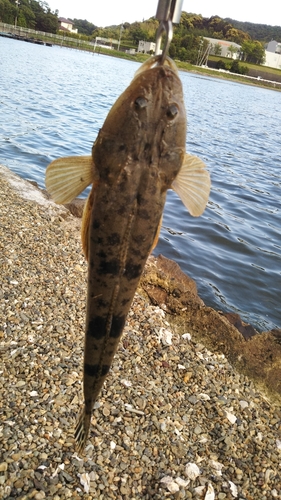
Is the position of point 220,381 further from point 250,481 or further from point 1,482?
point 1,482

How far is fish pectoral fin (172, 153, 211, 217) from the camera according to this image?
2738mm

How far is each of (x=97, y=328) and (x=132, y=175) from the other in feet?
3.26

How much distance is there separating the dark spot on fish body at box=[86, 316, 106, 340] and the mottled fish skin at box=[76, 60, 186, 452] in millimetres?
138

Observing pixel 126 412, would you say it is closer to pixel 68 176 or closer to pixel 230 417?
pixel 230 417

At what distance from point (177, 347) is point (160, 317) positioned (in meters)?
0.77

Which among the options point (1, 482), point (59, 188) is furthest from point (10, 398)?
point (59, 188)

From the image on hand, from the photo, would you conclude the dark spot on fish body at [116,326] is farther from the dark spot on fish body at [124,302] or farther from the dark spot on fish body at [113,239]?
the dark spot on fish body at [113,239]

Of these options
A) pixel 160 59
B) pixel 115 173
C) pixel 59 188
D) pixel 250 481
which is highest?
pixel 160 59

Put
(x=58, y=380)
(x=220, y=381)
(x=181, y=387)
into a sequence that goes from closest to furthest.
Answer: (x=58, y=380)
(x=181, y=387)
(x=220, y=381)

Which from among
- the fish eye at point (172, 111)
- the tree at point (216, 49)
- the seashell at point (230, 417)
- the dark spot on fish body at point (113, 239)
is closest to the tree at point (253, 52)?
the tree at point (216, 49)

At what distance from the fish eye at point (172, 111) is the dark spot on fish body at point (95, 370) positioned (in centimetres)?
167

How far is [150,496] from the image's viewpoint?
442 cm

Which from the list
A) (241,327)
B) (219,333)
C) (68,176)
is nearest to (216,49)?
(241,327)

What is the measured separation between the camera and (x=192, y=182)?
2.78 metres
